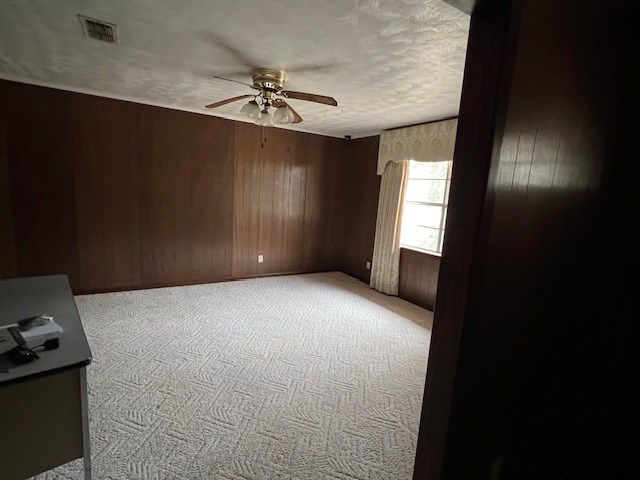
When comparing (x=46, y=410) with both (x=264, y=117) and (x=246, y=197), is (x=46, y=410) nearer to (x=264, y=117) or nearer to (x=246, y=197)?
(x=264, y=117)

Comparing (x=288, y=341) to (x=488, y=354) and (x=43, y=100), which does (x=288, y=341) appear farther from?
(x=43, y=100)

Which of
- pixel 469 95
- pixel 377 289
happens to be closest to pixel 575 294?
pixel 469 95

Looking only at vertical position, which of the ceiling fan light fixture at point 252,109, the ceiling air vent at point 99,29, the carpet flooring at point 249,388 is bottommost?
the carpet flooring at point 249,388

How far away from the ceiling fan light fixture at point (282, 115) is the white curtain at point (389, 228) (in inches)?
83.3

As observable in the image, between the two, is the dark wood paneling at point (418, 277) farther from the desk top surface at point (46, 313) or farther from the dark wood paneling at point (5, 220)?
the dark wood paneling at point (5, 220)

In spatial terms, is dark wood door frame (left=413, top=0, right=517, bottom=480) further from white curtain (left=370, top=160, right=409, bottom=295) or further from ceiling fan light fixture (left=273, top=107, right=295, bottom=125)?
white curtain (left=370, top=160, right=409, bottom=295)

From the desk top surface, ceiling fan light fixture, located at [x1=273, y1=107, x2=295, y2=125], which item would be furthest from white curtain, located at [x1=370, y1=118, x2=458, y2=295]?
the desk top surface

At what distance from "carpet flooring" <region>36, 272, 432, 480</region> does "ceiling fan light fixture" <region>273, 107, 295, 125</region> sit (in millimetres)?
1903

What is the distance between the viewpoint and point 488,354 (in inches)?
41.1

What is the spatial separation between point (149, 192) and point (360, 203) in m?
2.92

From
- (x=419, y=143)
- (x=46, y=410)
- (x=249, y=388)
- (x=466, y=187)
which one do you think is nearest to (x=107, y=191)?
(x=249, y=388)

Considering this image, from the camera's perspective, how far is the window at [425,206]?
3.82 metres

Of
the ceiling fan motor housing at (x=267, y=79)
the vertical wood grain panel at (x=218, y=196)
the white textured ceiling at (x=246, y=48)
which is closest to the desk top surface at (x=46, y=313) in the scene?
the white textured ceiling at (x=246, y=48)

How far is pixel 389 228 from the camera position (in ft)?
14.1
